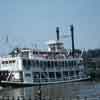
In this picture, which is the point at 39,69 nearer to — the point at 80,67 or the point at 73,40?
the point at 80,67

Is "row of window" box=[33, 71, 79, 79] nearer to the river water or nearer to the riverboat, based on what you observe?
the riverboat

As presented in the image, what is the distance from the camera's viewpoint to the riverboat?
251 ft

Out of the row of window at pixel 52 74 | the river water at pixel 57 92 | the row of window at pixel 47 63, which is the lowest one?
the river water at pixel 57 92

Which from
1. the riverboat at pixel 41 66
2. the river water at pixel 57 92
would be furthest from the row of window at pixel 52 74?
the river water at pixel 57 92

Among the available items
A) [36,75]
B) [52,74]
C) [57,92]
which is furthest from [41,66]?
[57,92]

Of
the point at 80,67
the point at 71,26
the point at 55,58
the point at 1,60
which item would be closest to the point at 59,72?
the point at 55,58

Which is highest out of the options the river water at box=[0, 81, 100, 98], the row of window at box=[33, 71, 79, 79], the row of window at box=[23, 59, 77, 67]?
the row of window at box=[23, 59, 77, 67]

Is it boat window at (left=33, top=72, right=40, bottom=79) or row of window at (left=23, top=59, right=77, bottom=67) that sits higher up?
row of window at (left=23, top=59, right=77, bottom=67)

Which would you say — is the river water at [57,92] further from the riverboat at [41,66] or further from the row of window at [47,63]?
the row of window at [47,63]

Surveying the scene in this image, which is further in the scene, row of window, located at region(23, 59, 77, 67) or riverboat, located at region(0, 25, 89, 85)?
row of window, located at region(23, 59, 77, 67)

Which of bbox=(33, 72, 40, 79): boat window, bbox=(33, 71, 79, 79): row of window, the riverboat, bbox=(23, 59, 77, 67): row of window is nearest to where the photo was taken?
the riverboat

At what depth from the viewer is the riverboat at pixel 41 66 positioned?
7662 centimetres

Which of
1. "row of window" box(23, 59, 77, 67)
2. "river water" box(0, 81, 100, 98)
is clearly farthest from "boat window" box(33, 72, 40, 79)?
"river water" box(0, 81, 100, 98)

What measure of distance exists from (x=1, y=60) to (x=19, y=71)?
288 inches
